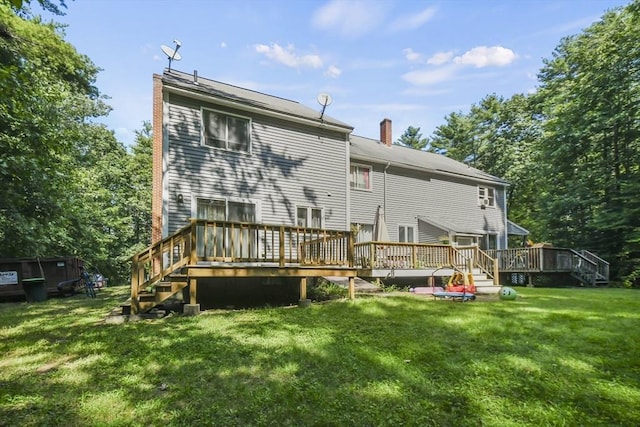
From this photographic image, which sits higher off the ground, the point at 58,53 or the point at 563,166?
the point at 58,53

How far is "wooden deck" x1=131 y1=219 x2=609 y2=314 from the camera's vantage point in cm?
732

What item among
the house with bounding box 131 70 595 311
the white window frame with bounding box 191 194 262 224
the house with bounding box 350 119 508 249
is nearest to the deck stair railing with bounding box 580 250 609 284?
the house with bounding box 350 119 508 249

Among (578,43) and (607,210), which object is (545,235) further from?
(578,43)

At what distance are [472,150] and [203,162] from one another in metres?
30.7

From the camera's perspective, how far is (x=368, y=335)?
17.7 feet

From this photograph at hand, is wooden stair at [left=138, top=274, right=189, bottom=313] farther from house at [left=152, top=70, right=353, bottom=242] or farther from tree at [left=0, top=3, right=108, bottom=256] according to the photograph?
tree at [left=0, top=3, right=108, bottom=256]

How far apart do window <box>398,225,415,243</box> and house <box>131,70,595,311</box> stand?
16.6 inches

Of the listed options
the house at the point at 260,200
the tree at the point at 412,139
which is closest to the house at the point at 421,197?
the house at the point at 260,200

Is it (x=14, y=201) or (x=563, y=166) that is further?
(x=563, y=166)

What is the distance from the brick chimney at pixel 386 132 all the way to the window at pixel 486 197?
245 inches

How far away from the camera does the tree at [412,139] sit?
46.2 meters

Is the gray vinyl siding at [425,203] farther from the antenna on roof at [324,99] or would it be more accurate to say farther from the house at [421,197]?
the antenna on roof at [324,99]

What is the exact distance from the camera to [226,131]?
11.9m

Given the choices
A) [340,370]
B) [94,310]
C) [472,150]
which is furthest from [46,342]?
[472,150]
